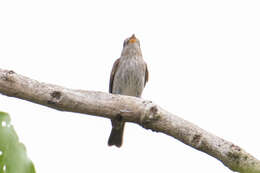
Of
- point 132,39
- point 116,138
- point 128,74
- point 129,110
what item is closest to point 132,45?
point 132,39

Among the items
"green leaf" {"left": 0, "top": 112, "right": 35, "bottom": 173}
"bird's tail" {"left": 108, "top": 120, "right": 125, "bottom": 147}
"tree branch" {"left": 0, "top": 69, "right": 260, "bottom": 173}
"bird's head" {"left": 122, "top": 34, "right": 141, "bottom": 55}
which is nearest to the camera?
"green leaf" {"left": 0, "top": 112, "right": 35, "bottom": 173}

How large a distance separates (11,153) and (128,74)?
4.55 metres

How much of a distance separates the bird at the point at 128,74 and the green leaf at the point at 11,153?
4.20 meters

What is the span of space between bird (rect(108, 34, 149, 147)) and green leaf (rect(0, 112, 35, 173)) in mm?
4199

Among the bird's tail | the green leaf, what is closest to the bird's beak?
the bird's tail

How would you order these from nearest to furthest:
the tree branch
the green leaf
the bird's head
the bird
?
the green leaf < the tree branch < the bird < the bird's head

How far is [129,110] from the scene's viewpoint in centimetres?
251

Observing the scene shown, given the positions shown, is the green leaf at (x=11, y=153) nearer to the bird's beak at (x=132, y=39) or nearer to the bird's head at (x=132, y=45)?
the bird's head at (x=132, y=45)

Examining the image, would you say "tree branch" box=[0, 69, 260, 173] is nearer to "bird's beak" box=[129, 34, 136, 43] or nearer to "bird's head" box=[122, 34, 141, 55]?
"bird's head" box=[122, 34, 141, 55]

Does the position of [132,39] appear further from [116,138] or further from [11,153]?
[11,153]

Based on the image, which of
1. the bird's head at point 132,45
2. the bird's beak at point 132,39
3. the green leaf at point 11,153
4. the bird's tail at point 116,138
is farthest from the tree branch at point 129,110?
the bird's beak at point 132,39

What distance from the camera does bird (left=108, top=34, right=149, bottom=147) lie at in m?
5.72

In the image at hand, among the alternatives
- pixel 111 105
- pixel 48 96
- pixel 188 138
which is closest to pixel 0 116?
pixel 48 96

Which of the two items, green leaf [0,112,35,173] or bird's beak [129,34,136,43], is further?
bird's beak [129,34,136,43]
